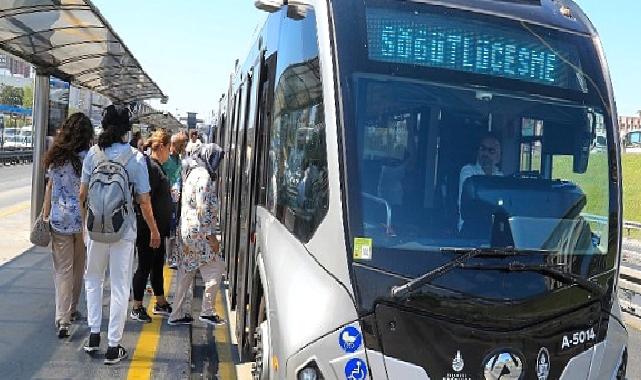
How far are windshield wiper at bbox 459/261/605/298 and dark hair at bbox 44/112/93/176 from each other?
3772mm

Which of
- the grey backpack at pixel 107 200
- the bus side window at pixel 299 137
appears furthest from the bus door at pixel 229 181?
the bus side window at pixel 299 137

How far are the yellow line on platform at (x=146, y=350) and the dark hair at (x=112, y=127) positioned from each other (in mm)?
1745

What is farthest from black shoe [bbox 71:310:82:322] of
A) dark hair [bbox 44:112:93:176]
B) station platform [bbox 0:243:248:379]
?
dark hair [bbox 44:112:93:176]

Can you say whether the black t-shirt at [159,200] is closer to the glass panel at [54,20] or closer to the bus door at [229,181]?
the bus door at [229,181]

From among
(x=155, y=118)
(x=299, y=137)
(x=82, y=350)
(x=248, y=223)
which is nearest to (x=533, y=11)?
(x=299, y=137)

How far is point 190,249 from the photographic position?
683cm

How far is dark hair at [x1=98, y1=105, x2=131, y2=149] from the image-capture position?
532 cm

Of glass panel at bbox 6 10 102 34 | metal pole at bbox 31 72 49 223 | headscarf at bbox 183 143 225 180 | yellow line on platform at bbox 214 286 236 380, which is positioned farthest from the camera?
metal pole at bbox 31 72 49 223

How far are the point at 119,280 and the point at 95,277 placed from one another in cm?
23

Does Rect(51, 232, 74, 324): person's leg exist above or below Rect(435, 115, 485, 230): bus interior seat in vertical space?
below

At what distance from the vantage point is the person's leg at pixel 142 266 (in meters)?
7.02

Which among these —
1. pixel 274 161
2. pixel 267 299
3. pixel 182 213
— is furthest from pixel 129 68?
pixel 267 299

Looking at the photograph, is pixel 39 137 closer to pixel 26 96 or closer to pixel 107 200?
pixel 107 200

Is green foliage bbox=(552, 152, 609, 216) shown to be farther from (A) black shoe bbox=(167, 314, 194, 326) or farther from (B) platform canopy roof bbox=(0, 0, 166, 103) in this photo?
(B) platform canopy roof bbox=(0, 0, 166, 103)
